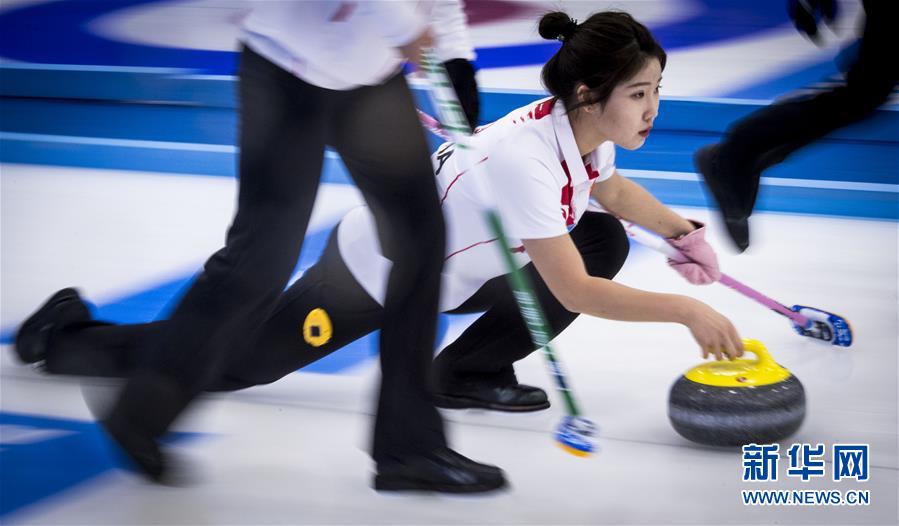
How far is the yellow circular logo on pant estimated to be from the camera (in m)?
2.11

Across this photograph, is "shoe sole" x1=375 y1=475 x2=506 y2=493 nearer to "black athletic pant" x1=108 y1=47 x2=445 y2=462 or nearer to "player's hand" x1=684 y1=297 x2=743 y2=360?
"black athletic pant" x1=108 y1=47 x2=445 y2=462

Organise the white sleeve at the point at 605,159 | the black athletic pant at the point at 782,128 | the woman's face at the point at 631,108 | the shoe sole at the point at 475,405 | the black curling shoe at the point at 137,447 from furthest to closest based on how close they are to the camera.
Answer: the black athletic pant at the point at 782,128 → the shoe sole at the point at 475,405 → the white sleeve at the point at 605,159 → the woman's face at the point at 631,108 → the black curling shoe at the point at 137,447

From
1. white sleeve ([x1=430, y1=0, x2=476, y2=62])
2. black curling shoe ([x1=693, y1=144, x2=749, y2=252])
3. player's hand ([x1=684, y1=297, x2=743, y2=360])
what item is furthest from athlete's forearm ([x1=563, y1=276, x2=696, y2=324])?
black curling shoe ([x1=693, y1=144, x2=749, y2=252])

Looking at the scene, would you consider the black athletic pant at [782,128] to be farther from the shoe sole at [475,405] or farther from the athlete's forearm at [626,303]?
the athlete's forearm at [626,303]

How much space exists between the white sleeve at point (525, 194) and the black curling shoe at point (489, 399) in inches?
17.4

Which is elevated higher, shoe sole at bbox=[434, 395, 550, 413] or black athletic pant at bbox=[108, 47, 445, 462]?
black athletic pant at bbox=[108, 47, 445, 462]

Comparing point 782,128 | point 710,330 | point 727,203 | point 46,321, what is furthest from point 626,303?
point 782,128

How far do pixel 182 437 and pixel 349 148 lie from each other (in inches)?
27.6

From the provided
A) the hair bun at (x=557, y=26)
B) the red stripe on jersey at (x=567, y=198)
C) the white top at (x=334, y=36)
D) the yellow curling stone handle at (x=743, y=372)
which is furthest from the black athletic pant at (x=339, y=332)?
the white top at (x=334, y=36)

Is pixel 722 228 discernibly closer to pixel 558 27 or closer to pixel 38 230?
pixel 558 27

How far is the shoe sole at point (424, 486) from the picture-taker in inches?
71.2

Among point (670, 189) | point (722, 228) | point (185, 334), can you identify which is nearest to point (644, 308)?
point (185, 334)

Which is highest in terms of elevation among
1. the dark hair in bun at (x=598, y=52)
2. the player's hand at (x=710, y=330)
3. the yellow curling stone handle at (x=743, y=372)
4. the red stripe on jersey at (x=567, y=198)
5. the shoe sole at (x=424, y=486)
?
the dark hair in bun at (x=598, y=52)

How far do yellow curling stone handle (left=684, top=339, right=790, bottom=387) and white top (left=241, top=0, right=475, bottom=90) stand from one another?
0.78 meters
